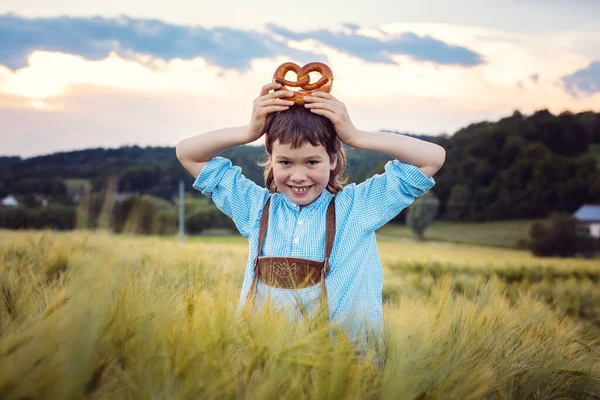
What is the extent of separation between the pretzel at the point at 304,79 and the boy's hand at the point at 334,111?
6cm

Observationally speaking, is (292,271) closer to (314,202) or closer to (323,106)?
(314,202)

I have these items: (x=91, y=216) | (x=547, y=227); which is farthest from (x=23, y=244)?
(x=547, y=227)

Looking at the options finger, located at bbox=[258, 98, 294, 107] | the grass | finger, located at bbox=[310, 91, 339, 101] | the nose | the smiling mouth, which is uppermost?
finger, located at bbox=[310, 91, 339, 101]

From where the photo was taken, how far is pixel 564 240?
3953 centimetres

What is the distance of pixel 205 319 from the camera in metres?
1.61

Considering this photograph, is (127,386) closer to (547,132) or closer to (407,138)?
(407,138)

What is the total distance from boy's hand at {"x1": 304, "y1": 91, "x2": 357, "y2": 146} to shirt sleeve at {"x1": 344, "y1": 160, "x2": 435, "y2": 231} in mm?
290

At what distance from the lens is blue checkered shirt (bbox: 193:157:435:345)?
2930 mm

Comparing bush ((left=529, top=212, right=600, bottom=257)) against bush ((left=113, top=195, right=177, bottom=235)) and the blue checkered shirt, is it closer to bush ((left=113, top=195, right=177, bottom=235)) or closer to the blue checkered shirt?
bush ((left=113, top=195, right=177, bottom=235))

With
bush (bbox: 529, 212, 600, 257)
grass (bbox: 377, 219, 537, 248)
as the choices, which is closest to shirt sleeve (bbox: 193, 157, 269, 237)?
bush (bbox: 529, 212, 600, 257)

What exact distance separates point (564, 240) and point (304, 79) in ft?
137

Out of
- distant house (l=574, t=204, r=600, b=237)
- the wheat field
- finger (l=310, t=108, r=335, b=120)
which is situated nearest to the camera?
the wheat field

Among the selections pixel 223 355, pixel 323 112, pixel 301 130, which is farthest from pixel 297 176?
pixel 223 355

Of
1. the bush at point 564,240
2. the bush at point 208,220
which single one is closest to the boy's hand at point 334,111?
the bush at point 208,220
